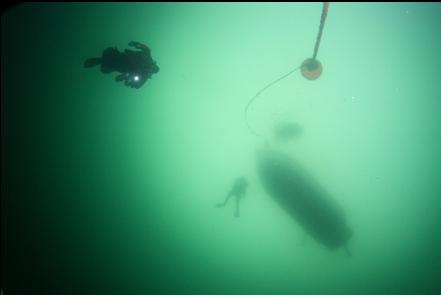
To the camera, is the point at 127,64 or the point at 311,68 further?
the point at 311,68

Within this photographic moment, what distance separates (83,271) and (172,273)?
644cm

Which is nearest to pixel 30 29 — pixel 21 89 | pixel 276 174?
pixel 21 89

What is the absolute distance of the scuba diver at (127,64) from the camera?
6.18 m

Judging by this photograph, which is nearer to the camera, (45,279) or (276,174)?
(276,174)

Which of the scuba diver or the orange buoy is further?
the orange buoy

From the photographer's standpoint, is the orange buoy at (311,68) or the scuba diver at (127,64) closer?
the scuba diver at (127,64)

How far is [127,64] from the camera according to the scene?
20.9 ft

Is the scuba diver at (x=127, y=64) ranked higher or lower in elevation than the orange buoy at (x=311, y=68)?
lower

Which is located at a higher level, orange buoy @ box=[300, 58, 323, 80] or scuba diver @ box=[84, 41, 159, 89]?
orange buoy @ box=[300, 58, 323, 80]

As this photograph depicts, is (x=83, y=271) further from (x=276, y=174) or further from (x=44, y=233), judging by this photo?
(x=276, y=174)

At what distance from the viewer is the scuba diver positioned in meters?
6.18

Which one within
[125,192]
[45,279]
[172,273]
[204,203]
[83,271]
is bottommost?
[45,279]

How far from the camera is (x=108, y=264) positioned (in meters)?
18.5

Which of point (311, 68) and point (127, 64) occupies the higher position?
point (311, 68)
